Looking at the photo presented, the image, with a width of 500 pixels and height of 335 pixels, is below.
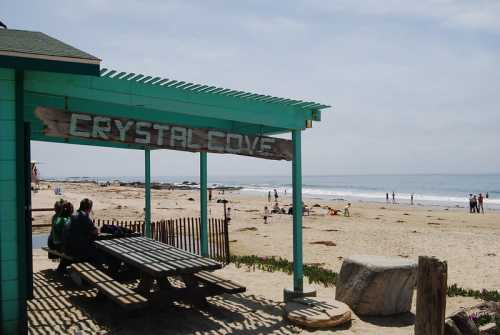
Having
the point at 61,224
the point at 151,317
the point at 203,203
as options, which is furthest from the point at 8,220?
the point at 203,203

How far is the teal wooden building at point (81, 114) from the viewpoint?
202 inches

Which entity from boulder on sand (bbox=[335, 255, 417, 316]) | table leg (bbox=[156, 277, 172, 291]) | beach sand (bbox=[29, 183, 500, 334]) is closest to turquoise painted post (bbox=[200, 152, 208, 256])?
beach sand (bbox=[29, 183, 500, 334])

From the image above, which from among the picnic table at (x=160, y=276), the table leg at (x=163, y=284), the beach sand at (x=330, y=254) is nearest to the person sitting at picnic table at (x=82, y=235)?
the picnic table at (x=160, y=276)

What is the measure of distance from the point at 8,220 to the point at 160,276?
6.42ft

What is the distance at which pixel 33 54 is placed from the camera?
16.4 feet

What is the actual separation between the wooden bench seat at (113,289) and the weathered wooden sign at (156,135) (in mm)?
2060

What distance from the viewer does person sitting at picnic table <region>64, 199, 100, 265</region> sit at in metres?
7.93

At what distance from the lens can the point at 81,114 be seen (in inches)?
216

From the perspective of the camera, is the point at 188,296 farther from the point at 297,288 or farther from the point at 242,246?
the point at 242,246

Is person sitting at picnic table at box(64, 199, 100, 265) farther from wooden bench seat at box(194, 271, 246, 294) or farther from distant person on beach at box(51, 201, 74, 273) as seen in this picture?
wooden bench seat at box(194, 271, 246, 294)

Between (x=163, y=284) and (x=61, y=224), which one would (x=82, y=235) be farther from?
(x=163, y=284)

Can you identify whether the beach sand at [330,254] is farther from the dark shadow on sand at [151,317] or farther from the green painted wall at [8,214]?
the green painted wall at [8,214]

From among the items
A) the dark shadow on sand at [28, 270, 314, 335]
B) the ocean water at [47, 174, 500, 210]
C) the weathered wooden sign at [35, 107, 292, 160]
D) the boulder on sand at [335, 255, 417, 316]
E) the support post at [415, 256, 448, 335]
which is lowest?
the ocean water at [47, 174, 500, 210]

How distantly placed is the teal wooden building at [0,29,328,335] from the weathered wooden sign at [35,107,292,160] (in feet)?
0.04
